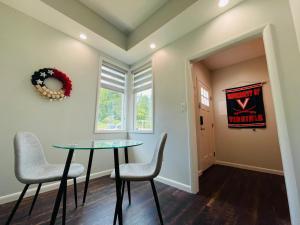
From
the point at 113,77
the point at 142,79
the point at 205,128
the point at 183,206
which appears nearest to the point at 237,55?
the point at 205,128

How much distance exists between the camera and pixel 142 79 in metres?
3.10

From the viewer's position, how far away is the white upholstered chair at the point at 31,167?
1146 mm

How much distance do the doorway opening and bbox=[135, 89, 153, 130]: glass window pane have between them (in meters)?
0.95

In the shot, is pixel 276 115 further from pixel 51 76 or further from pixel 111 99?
pixel 51 76

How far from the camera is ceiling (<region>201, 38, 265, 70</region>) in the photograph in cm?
274

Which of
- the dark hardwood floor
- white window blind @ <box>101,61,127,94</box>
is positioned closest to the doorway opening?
the dark hardwood floor

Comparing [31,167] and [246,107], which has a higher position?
[246,107]

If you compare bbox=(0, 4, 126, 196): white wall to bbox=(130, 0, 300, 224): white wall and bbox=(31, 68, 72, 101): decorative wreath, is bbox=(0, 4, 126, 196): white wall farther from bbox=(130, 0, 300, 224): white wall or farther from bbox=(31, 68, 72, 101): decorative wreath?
bbox=(130, 0, 300, 224): white wall

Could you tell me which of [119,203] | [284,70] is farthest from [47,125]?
[284,70]

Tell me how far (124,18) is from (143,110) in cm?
182

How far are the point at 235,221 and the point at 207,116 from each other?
2319mm

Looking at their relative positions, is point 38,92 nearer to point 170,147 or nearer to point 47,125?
point 47,125

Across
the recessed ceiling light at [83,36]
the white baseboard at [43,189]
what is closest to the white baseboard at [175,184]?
the white baseboard at [43,189]

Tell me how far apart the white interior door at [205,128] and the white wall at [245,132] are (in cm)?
27
